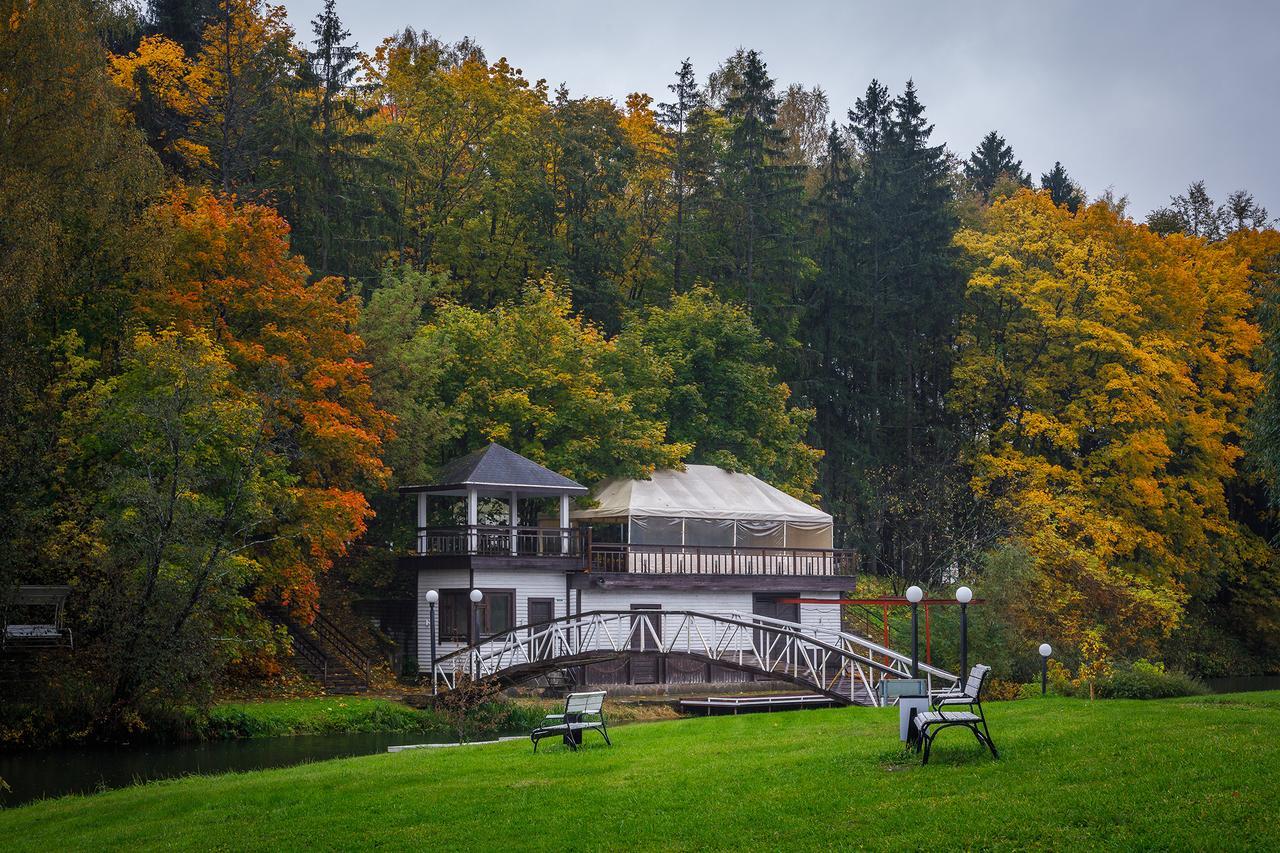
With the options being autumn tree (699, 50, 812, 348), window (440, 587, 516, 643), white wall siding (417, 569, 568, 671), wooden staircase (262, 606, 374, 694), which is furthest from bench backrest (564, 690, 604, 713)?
autumn tree (699, 50, 812, 348)

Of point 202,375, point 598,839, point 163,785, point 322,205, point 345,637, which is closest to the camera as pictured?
point 598,839

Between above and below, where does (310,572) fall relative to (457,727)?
above

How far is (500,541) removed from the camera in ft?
122

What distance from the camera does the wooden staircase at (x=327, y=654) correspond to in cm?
3397

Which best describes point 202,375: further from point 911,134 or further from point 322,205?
point 911,134

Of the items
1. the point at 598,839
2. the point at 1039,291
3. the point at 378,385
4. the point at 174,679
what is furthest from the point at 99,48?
the point at 1039,291

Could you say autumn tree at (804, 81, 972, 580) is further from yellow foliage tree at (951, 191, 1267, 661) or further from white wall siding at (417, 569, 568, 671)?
white wall siding at (417, 569, 568, 671)

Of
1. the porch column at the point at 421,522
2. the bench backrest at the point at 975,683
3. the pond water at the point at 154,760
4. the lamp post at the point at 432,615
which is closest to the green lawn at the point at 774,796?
the bench backrest at the point at 975,683

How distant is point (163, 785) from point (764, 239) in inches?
1617

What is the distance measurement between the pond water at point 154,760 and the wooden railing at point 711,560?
1005 cm

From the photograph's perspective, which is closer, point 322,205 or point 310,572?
point 310,572

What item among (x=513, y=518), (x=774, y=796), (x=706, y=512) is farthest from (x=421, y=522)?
(x=774, y=796)

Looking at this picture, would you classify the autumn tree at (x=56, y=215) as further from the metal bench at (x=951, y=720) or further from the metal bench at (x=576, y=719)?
the metal bench at (x=951, y=720)

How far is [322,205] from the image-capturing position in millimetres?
48250
